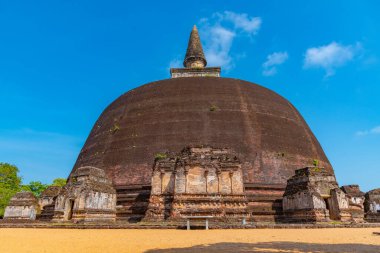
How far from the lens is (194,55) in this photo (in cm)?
3183

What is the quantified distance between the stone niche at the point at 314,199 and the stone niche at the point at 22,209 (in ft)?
52.0

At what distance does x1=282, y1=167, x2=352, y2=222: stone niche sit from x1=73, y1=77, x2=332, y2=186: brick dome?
1.97 metres

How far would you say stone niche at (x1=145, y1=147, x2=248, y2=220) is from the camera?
1373cm

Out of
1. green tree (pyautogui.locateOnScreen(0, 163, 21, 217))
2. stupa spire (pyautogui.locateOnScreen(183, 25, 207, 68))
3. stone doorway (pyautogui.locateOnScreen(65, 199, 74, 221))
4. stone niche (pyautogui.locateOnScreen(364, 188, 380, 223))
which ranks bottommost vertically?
stone doorway (pyautogui.locateOnScreen(65, 199, 74, 221))

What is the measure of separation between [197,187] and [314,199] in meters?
5.66

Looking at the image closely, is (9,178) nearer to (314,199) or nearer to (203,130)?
(203,130)

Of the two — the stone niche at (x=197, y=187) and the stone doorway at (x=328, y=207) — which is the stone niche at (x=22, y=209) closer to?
the stone niche at (x=197, y=187)

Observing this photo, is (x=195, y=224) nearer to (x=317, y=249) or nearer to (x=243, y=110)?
(x=317, y=249)

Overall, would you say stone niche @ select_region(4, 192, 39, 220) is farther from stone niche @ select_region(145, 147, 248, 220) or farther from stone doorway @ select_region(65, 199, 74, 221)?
stone niche @ select_region(145, 147, 248, 220)

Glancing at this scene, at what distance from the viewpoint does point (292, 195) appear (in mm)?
15594

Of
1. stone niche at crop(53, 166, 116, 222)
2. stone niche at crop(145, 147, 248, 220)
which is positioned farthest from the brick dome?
stone niche at crop(145, 147, 248, 220)

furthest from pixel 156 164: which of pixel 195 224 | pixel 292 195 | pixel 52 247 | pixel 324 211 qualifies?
pixel 52 247

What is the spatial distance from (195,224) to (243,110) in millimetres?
11191

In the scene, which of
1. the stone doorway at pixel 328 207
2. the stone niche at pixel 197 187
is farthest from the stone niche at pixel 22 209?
the stone doorway at pixel 328 207
